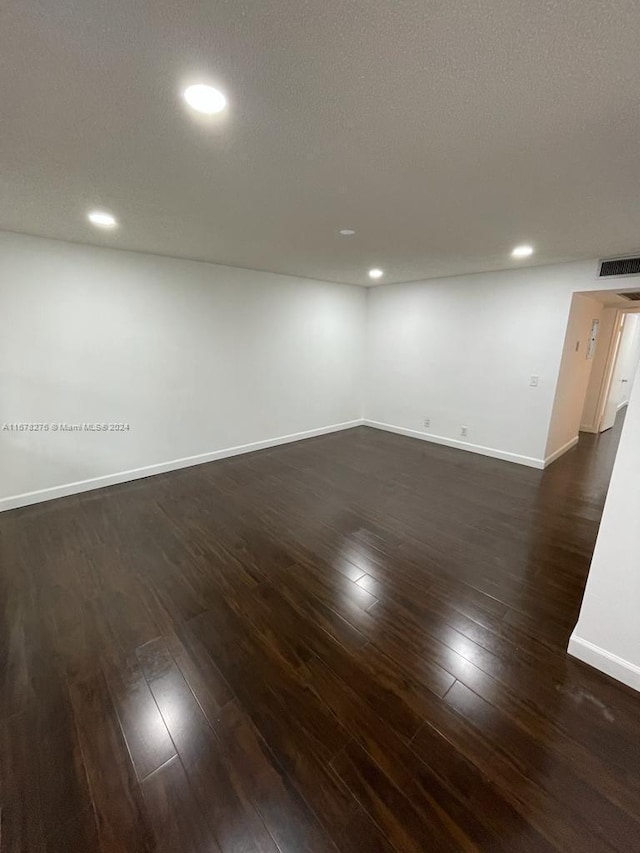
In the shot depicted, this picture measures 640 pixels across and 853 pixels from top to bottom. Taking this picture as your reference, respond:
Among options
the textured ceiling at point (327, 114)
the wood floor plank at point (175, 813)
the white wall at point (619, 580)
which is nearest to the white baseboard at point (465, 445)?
the textured ceiling at point (327, 114)

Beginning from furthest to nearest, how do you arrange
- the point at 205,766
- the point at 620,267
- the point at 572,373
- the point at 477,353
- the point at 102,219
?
the point at 477,353, the point at 572,373, the point at 620,267, the point at 102,219, the point at 205,766

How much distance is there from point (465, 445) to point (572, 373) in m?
1.59

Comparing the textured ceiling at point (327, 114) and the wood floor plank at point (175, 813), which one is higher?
the textured ceiling at point (327, 114)

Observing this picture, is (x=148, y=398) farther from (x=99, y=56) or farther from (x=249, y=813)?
(x=249, y=813)

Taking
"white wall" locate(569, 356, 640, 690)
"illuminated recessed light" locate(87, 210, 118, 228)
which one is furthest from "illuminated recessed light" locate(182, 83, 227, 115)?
"white wall" locate(569, 356, 640, 690)

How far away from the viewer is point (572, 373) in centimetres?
437

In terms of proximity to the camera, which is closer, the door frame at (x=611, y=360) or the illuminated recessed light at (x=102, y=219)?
the illuminated recessed light at (x=102, y=219)

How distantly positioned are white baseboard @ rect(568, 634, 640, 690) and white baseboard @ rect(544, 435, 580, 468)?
304cm

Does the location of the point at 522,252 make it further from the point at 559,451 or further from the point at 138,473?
the point at 138,473

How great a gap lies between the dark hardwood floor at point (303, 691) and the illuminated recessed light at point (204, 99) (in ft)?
7.90

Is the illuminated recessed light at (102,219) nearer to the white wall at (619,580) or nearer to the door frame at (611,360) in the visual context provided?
the white wall at (619,580)

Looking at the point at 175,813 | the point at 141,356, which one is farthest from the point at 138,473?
the point at 175,813

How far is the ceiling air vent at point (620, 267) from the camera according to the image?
3.31 meters

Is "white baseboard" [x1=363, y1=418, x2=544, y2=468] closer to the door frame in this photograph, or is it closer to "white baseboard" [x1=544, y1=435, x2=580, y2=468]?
"white baseboard" [x1=544, y1=435, x2=580, y2=468]
